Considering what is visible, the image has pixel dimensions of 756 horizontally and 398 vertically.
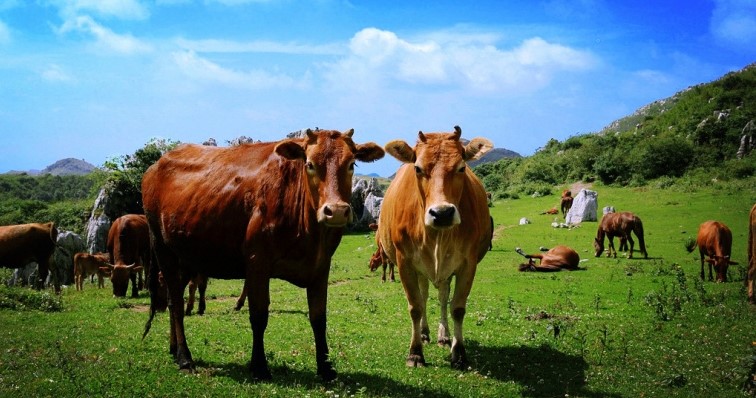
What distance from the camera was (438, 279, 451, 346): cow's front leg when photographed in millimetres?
10211

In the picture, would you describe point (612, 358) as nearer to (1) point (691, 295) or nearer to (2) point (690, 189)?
(1) point (691, 295)

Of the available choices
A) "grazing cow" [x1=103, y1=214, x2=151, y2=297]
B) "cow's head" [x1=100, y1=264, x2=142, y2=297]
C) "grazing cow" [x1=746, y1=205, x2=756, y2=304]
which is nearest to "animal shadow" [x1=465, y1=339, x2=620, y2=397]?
"grazing cow" [x1=746, y1=205, x2=756, y2=304]

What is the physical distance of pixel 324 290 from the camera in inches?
314

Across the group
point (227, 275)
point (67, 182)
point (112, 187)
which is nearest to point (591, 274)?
point (227, 275)

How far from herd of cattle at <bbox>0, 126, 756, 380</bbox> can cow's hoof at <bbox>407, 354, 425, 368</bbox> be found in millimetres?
20

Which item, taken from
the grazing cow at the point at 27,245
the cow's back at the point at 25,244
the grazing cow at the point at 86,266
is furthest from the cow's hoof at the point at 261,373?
the grazing cow at the point at 86,266

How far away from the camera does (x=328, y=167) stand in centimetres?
755

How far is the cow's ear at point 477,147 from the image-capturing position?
9.55 meters

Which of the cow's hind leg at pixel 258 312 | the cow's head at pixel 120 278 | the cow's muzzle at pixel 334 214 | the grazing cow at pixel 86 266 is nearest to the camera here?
the cow's muzzle at pixel 334 214

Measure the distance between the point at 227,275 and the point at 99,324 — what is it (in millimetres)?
6339

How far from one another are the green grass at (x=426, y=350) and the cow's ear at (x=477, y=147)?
3.47 metres

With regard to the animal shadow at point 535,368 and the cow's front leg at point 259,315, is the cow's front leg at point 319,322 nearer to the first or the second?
the cow's front leg at point 259,315

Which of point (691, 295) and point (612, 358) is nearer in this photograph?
point (612, 358)

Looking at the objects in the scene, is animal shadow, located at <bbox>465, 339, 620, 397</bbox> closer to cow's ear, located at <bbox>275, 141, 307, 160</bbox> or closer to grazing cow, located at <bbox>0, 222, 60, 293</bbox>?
cow's ear, located at <bbox>275, 141, 307, 160</bbox>
